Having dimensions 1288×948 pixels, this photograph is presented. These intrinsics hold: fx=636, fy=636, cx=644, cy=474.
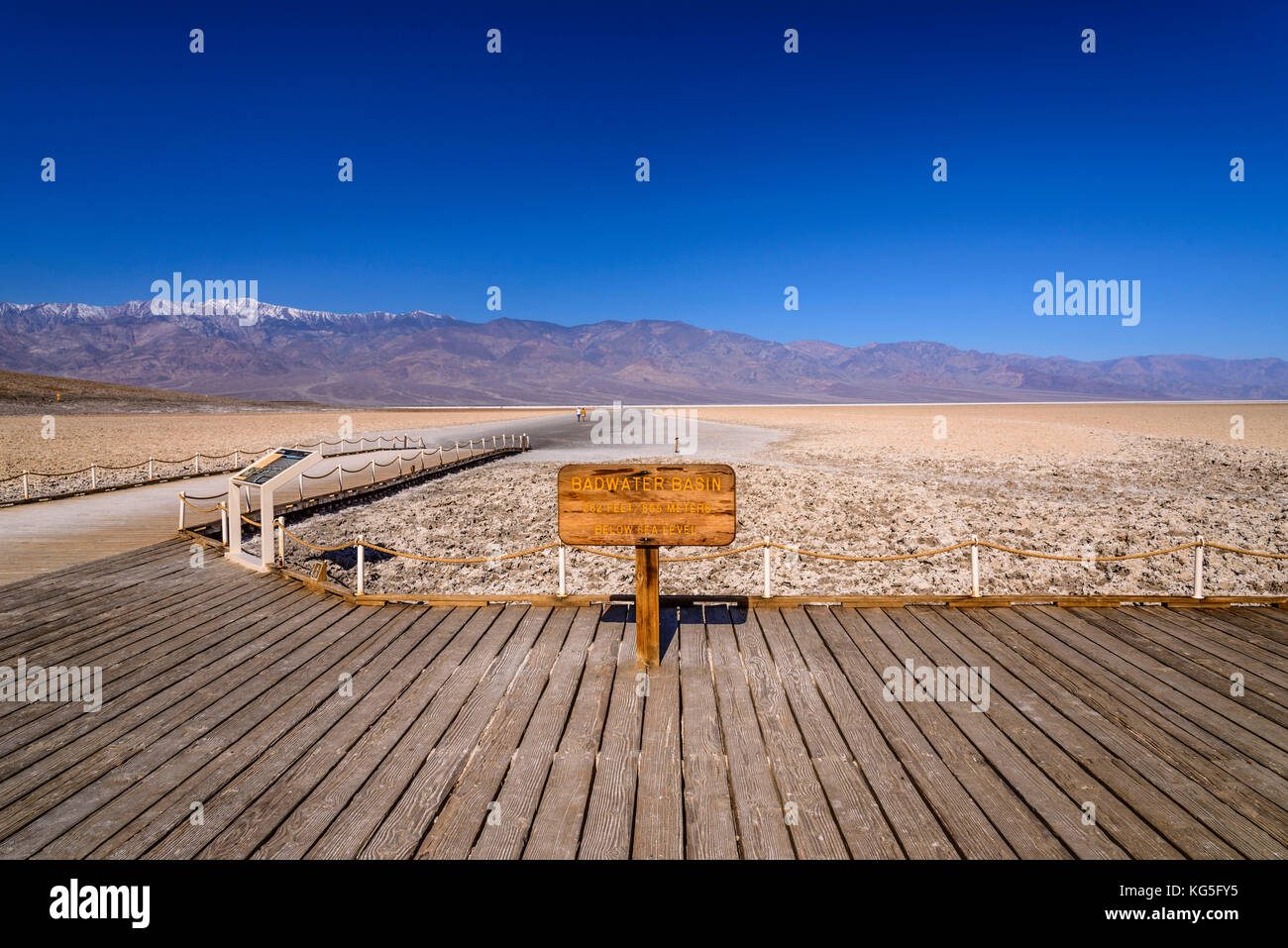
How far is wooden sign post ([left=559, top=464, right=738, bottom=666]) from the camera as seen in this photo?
17.9 ft

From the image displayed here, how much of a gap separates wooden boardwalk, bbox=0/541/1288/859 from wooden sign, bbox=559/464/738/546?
116cm

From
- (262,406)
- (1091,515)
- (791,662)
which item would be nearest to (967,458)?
(1091,515)

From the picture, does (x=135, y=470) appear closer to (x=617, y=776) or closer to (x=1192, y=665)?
(x=617, y=776)

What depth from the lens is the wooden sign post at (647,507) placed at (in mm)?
5445

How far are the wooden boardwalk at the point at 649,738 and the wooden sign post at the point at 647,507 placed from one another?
1.13 metres

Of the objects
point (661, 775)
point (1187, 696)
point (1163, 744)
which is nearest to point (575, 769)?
point (661, 775)

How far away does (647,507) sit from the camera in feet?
17.9

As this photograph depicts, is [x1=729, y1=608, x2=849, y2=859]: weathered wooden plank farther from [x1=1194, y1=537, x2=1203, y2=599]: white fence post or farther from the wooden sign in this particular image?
[x1=1194, y1=537, x2=1203, y2=599]: white fence post

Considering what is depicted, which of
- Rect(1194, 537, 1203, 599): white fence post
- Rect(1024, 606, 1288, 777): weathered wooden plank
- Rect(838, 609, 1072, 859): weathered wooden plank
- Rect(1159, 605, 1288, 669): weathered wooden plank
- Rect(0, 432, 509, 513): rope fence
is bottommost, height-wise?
Rect(838, 609, 1072, 859): weathered wooden plank

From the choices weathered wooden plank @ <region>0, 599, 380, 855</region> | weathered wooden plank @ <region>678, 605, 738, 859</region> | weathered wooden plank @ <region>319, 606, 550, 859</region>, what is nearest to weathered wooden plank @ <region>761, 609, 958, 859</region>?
weathered wooden plank @ <region>678, 605, 738, 859</region>

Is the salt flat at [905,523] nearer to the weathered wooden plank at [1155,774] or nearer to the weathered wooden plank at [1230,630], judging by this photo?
the weathered wooden plank at [1230,630]

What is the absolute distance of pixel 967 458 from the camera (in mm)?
30547
